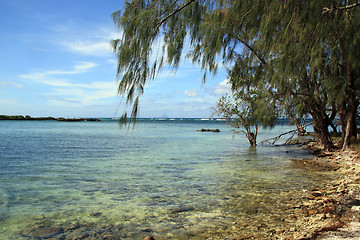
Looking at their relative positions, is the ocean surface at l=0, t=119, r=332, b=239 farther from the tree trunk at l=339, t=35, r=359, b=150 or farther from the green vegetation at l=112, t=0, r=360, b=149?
the tree trunk at l=339, t=35, r=359, b=150

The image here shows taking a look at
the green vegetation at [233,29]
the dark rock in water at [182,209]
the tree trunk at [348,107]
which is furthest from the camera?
the tree trunk at [348,107]

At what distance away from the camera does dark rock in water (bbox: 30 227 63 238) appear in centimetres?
385

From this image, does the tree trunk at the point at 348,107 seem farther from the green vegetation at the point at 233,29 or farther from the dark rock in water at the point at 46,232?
the dark rock in water at the point at 46,232

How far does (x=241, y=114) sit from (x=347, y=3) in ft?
37.9

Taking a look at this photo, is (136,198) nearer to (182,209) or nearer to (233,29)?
(182,209)

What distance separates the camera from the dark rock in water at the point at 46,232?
12.6 feet

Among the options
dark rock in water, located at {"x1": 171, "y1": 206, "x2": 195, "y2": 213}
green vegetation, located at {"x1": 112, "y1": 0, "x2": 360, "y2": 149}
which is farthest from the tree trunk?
dark rock in water, located at {"x1": 171, "y1": 206, "x2": 195, "y2": 213}

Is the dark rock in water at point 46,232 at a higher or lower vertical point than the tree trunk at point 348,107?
lower

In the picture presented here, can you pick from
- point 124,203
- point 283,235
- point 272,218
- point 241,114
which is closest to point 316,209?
point 272,218

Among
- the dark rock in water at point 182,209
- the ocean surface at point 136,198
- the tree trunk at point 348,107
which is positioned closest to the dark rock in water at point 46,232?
the ocean surface at point 136,198

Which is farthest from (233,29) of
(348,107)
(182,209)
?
(348,107)

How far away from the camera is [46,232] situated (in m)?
3.96

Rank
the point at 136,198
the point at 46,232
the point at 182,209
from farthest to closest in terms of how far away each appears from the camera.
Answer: the point at 136,198, the point at 182,209, the point at 46,232

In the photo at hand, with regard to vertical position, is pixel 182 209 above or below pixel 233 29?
below
